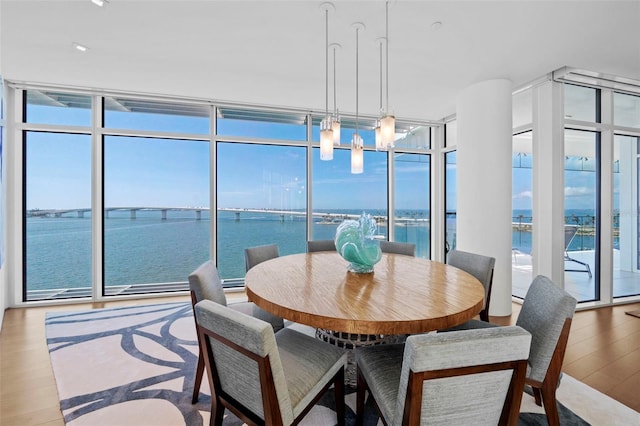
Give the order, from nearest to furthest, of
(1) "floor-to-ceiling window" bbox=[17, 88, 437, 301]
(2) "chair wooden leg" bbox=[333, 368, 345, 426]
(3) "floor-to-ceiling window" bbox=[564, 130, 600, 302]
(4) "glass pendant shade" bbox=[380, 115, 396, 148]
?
(2) "chair wooden leg" bbox=[333, 368, 345, 426] < (4) "glass pendant shade" bbox=[380, 115, 396, 148] < (3) "floor-to-ceiling window" bbox=[564, 130, 600, 302] < (1) "floor-to-ceiling window" bbox=[17, 88, 437, 301]

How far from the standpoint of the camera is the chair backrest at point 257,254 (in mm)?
2688

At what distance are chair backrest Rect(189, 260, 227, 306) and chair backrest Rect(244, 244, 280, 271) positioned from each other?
0.63 m

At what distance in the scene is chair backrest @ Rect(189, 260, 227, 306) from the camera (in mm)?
1706

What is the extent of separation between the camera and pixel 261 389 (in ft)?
3.62

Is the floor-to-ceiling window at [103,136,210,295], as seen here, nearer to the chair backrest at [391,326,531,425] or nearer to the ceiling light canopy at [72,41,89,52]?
the ceiling light canopy at [72,41,89,52]

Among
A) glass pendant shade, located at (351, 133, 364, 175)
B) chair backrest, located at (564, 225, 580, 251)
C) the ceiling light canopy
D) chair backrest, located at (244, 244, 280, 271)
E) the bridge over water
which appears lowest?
chair backrest, located at (244, 244, 280, 271)

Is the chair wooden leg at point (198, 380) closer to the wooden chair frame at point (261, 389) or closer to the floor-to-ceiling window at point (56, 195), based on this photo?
the wooden chair frame at point (261, 389)

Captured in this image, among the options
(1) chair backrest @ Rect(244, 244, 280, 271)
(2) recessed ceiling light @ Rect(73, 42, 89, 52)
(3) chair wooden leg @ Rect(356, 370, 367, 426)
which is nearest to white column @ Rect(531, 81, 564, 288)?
(3) chair wooden leg @ Rect(356, 370, 367, 426)

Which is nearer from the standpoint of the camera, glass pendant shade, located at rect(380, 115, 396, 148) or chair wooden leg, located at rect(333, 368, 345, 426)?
chair wooden leg, located at rect(333, 368, 345, 426)

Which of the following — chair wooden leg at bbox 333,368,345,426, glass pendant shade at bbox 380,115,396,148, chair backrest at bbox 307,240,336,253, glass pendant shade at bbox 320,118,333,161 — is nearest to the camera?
chair wooden leg at bbox 333,368,345,426

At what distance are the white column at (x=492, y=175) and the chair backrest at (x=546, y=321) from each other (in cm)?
185

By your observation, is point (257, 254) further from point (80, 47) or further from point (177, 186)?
point (177, 186)

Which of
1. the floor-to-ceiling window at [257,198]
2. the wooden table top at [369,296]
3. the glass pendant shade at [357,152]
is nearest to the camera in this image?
the wooden table top at [369,296]

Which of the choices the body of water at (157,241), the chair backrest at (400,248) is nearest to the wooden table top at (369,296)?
the chair backrest at (400,248)
